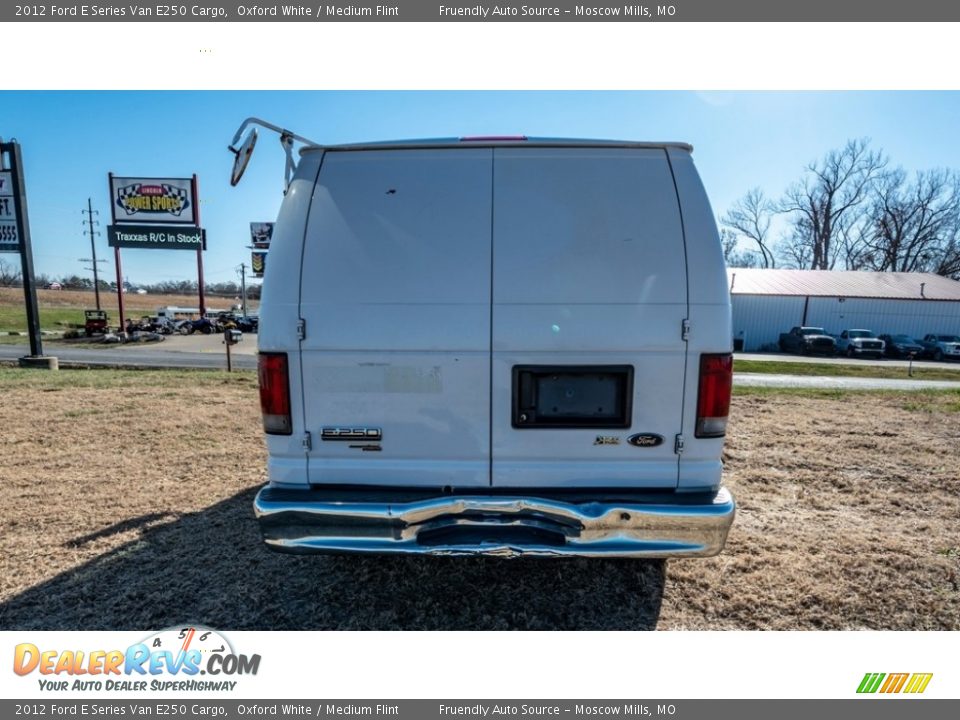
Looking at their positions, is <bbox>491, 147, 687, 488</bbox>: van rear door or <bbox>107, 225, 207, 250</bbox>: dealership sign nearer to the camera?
<bbox>491, 147, 687, 488</bbox>: van rear door

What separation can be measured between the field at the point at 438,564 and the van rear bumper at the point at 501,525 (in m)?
0.63

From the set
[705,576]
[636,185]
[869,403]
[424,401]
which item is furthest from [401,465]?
[869,403]

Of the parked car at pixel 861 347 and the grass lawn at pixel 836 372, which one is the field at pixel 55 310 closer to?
the grass lawn at pixel 836 372

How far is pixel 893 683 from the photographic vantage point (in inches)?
89.3

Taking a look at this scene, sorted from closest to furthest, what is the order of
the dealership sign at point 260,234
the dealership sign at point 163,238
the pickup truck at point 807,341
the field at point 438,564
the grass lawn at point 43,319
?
the field at point 438,564 < the pickup truck at point 807,341 < the dealership sign at point 163,238 < the dealership sign at point 260,234 < the grass lawn at point 43,319

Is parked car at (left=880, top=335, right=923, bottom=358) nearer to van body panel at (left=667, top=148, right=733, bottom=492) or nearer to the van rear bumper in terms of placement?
van body panel at (left=667, top=148, right=733, bottom=492)

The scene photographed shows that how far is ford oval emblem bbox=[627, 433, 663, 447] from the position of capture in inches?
89.8

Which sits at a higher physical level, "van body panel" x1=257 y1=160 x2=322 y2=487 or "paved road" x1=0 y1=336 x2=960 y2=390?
"van body panel" x1=257 y1=160 x2=322 y2=487

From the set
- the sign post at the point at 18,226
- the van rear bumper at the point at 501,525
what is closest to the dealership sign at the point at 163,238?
the sign post at the point at 18,226

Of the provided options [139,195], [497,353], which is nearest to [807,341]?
[497,353]

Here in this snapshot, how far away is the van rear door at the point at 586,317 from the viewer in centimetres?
219

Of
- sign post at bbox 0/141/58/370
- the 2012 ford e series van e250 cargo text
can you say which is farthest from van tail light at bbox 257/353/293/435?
sign post at bbox 0/141/58/370

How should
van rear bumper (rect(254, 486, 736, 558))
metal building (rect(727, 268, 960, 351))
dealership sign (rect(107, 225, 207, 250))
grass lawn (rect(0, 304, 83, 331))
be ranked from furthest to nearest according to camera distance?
grass lawn (rect(0, 304, 83, 331)) < metal building (rect(727, 268, 960, 351)) < dealership sign (rect(107, 225, 207, 250)) < van rear bumper (rect(254, 486, 736, 558))

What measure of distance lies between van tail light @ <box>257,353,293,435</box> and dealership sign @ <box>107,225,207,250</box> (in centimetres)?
2876
